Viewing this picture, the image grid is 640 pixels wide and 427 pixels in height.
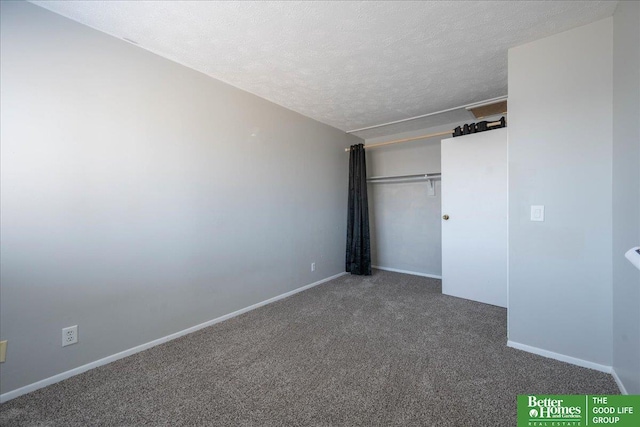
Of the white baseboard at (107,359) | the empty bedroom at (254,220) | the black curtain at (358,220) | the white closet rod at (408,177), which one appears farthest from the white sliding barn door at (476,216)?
the white baseboard at (107,359)

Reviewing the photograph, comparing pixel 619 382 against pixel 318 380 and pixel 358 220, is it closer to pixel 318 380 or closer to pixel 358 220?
pixel 318 380

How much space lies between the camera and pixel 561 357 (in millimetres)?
1759

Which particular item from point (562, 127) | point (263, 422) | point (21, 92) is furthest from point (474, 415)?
point (21, 92)

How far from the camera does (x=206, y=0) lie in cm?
142

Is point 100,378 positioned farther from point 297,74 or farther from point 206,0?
point 297,74

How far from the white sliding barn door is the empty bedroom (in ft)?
0.42

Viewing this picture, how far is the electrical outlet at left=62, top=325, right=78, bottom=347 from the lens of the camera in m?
1.58

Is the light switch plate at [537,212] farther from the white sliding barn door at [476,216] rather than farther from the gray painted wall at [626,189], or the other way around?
the white sliding barn door at [476,216]

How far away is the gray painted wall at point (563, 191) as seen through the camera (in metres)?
1.62

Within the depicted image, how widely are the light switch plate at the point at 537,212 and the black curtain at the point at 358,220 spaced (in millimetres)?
2179

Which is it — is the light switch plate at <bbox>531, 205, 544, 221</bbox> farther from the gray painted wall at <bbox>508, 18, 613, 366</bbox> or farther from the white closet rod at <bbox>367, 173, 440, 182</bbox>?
the white closet rod at <bbox>367, 173, 440, 182</bbox>
